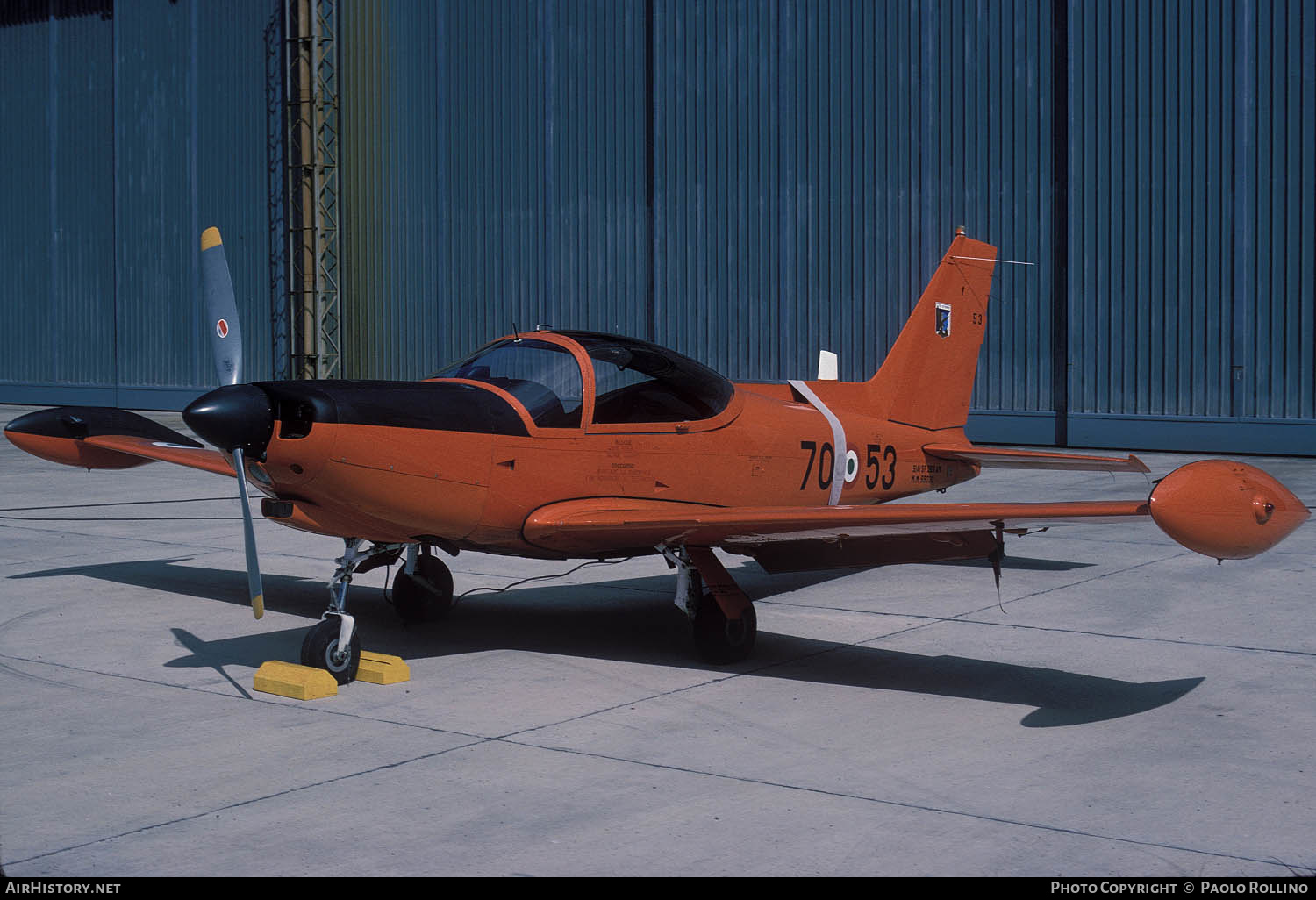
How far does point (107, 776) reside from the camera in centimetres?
537

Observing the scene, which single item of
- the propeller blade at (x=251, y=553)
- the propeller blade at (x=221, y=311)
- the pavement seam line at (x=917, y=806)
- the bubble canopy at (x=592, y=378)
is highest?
the propeller blade at (x=221, y=311)

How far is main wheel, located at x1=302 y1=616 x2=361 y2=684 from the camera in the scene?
274 inches

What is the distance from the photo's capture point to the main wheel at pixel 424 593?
28.2 ft

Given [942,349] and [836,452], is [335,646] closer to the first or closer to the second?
[836,452]

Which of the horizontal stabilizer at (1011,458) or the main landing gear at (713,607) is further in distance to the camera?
the horizontal stabilizer at (1011,458)

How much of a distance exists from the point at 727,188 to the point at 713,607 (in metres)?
16.9

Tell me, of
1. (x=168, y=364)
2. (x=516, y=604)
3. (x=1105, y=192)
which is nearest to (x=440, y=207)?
(x=168, y=364)

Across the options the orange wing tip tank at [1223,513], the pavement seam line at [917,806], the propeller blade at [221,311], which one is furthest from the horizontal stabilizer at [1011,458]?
the propeller blade at [221,311]

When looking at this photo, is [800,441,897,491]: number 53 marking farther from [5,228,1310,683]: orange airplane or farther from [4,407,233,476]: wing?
[4,407,233,476]: wing

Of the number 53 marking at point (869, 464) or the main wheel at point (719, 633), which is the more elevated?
the number 53 marking at point (869, 464)

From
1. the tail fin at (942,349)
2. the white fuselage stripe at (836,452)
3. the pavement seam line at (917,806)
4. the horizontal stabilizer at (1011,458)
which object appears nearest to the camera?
the pavement seam line at (917,806)

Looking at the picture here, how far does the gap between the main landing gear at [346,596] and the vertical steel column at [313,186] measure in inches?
784

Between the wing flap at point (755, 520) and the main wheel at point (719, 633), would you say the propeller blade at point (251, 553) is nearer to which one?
the wing flap at point (755, 520)

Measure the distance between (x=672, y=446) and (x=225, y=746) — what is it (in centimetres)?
322
